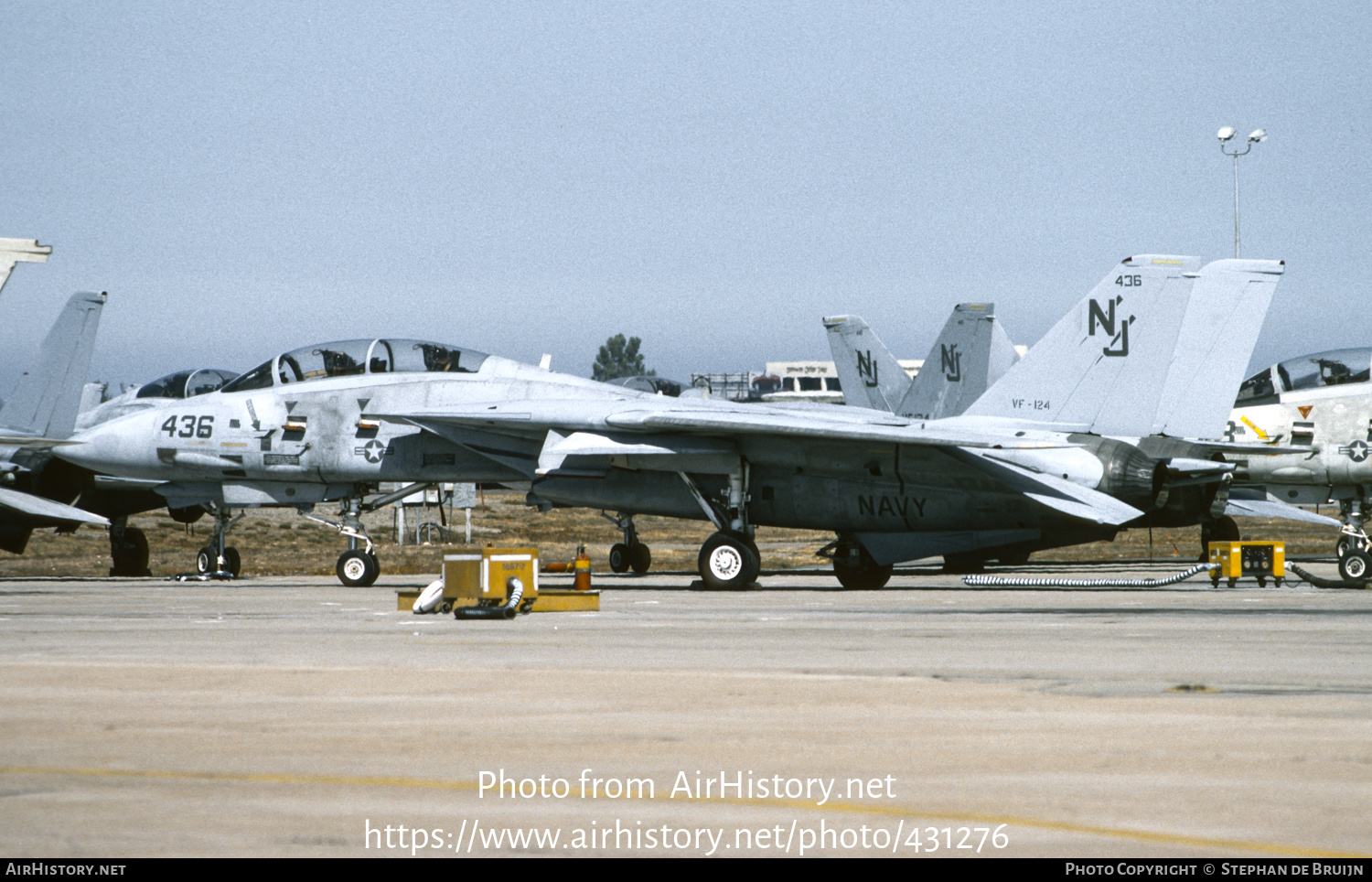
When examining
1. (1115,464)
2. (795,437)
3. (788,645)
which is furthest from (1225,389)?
(788,645)

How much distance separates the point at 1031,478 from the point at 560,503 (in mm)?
6103

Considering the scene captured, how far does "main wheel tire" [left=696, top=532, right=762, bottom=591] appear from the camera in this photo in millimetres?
17328

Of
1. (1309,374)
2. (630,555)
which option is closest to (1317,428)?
(1309,374)

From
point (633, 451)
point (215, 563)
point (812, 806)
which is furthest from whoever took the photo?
point (215, 563)

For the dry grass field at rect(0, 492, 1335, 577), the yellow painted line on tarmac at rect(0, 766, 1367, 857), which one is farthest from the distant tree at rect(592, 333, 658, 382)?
the yellow painted line on tarmac at rect(0, 766, 1367, 857)

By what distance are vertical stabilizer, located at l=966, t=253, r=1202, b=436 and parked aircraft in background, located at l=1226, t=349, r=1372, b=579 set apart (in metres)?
2.88

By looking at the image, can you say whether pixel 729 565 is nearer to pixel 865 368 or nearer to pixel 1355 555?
pixel 1355 555

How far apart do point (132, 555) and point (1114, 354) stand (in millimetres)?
16432

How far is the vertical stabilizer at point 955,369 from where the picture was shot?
24.5 metres

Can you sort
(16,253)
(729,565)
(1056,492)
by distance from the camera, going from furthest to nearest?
1. (729,565)
2. (1056,492)
3. (16,253)

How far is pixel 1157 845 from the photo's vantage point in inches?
163

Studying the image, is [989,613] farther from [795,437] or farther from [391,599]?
[391,599]

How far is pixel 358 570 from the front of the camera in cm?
1850

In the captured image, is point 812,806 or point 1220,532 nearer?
point 812,806
